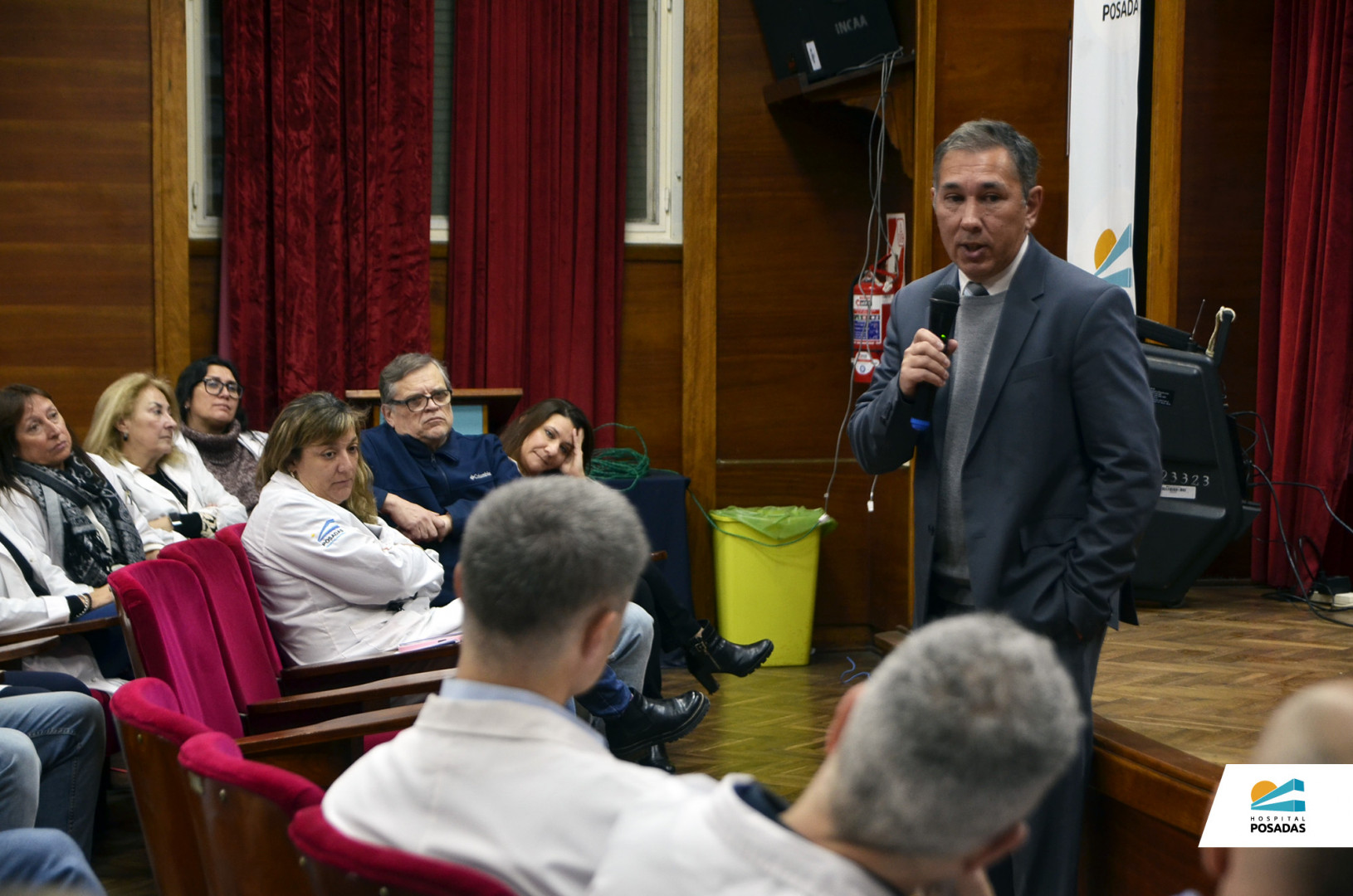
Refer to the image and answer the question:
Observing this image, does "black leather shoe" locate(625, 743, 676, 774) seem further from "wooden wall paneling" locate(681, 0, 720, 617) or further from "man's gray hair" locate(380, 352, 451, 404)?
"wooden wall paneling" locate(681, 0, 720, 617)

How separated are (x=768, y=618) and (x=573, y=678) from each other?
4.08 m

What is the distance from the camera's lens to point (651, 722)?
11.1 feet

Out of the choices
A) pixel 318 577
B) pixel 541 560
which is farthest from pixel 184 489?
pixel 541 560

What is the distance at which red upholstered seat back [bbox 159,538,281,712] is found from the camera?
2523 millimetres

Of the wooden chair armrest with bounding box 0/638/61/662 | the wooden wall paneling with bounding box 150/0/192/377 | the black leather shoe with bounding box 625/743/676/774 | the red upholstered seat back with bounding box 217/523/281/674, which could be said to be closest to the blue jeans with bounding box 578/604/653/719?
the black leather shoe with bounding box 625/743/676/774

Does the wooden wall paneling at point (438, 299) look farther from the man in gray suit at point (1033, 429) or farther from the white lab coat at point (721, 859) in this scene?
the white lab coat at point (721, 859)

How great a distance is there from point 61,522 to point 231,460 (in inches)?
52.8

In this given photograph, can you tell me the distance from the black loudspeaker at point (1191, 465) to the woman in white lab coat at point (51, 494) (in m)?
3.02

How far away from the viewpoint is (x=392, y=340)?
17.2 ft

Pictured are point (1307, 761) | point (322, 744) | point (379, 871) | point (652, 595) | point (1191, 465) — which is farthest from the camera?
Result: point (652, 595)

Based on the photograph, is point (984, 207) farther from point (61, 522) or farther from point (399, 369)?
point (61, 522)

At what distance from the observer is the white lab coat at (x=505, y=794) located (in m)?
Answer: 1.08

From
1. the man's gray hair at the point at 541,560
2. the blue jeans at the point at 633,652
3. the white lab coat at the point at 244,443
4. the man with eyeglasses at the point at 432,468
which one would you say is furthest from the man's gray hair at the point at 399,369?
the man's gray hair at the point at 541,560

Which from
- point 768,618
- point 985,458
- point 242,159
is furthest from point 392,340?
point 985,458
